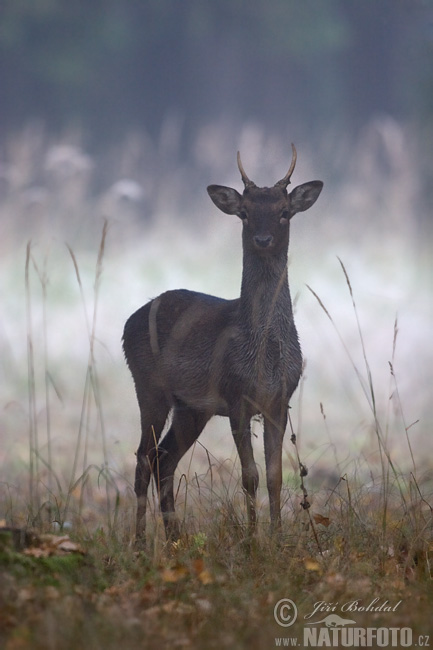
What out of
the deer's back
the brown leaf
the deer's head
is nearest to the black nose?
the deer's head

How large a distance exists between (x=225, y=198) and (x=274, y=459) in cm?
197

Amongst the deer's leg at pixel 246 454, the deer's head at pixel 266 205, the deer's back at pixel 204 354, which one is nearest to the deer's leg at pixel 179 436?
the deer's back at pixel 204 354

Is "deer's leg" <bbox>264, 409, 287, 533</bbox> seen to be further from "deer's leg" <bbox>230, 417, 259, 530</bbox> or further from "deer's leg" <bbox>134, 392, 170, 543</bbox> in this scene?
"deer's leg" <bbox>134, 392, 170, 543</bbox>

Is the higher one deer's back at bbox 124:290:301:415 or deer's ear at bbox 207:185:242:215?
deer's ear at bbox 207:185:242:215

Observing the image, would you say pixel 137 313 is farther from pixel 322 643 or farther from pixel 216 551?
pixel 322 643

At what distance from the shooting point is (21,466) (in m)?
4.62

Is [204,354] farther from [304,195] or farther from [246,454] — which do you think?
[304,195]

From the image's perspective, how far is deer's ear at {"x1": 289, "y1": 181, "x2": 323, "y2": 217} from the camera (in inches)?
234

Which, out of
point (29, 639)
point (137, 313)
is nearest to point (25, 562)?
point (29, 639)

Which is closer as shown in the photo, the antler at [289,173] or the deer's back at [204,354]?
the deer's back at [204,354]

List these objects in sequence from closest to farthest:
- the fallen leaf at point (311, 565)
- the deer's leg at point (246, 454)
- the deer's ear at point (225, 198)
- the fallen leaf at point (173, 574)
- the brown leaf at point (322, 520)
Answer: the fallen leaf at point (173, 574) < the fallen leaf at point (311, 565) < the brown leaf at point (322, 520) < the deer's leg at point (246, 454) < the deer's ear at point (225, 198)

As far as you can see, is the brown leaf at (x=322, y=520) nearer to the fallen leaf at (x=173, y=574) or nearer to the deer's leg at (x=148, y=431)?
the fallen leaf at (x=173, y=574)

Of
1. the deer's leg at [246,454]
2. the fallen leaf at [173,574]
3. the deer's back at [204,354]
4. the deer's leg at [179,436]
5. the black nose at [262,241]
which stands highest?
the black nose at [262,241]

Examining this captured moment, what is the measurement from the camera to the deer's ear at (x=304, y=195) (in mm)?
5953
